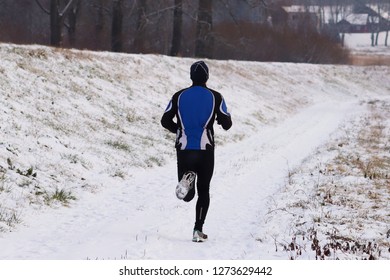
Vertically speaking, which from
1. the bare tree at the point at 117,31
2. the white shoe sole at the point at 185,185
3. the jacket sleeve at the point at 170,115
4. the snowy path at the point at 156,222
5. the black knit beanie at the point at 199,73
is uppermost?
the bare tree at the point at 117,31

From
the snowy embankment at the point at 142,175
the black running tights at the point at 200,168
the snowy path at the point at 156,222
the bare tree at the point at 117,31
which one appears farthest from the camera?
the bare tree at the point at 117,31

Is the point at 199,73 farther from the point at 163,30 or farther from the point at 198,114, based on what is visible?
the point at 163,30

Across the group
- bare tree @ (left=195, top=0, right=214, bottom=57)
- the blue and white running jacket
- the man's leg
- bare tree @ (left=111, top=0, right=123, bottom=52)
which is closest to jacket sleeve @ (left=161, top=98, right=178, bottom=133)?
the blue and white running jacket

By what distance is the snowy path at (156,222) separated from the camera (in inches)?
259

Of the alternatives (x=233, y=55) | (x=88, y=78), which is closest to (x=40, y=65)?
(x=88, y=78)

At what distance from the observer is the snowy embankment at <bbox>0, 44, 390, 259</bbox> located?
7047 mm

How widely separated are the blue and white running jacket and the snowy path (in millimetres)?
1419

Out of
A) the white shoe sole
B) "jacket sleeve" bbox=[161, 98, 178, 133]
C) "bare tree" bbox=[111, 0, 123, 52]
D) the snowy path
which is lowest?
the snowy path

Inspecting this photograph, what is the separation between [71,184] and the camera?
9.91 meters

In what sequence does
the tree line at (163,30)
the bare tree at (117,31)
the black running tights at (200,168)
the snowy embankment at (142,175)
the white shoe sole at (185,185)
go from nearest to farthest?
1. the white shoe sole at (185,185)
2. the black running tights at (200,168)
3. the snowy embankment at (142,175)
4. the bare tree at (117,31)
5. the tree line at (163,30)

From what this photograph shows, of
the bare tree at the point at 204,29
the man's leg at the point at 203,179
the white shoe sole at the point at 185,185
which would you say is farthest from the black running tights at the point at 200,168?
the bare tree at the point at 204,29

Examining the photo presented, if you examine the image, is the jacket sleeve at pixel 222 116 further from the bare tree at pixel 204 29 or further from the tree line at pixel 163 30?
the bare tree at pixel 204 29

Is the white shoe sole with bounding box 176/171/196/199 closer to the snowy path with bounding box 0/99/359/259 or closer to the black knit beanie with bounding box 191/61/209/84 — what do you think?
the snowy path with bounding box 0/99/359/259

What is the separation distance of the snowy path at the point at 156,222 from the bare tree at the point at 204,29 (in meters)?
17.8
